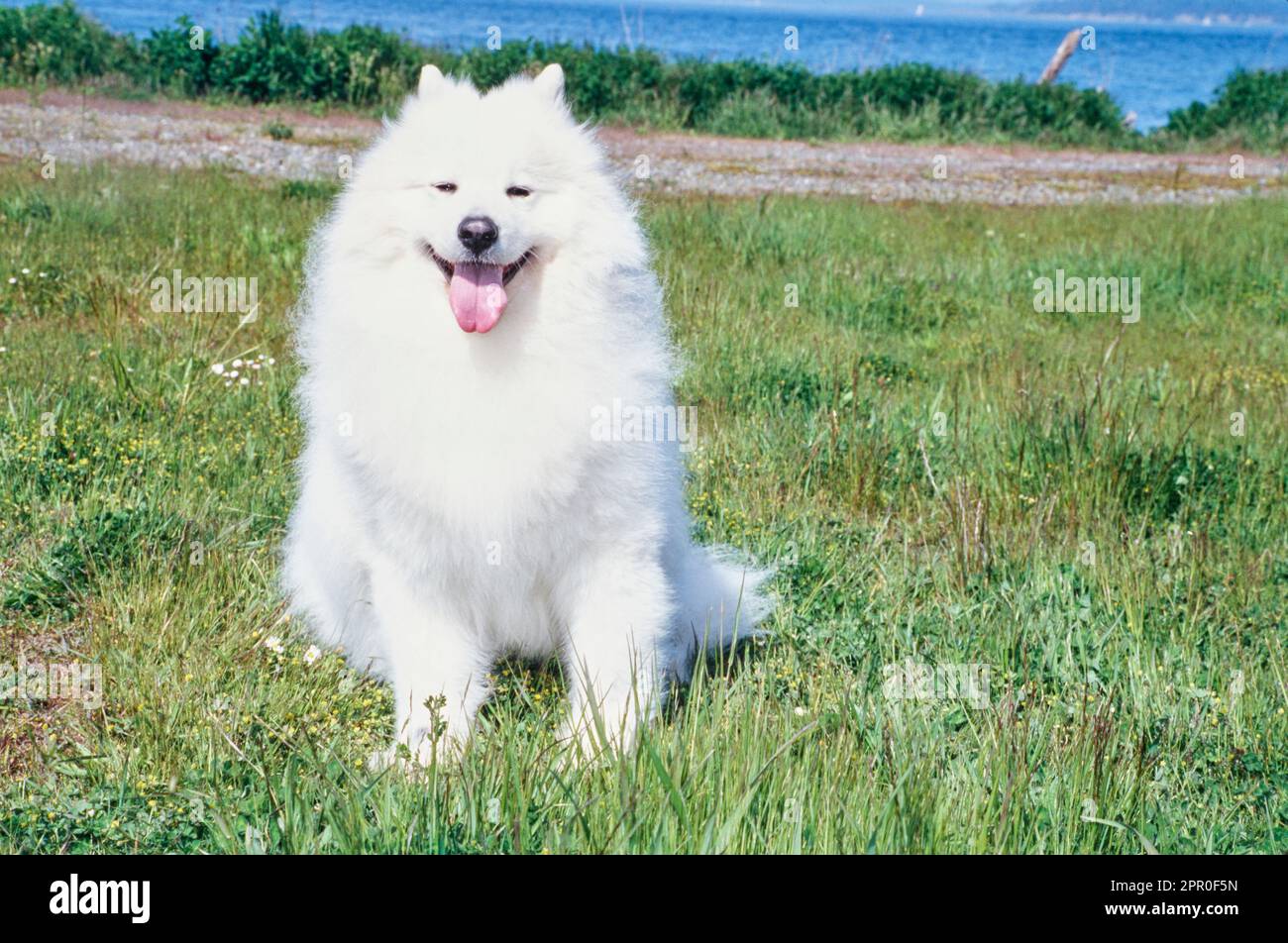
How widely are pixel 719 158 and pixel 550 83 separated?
518 inches

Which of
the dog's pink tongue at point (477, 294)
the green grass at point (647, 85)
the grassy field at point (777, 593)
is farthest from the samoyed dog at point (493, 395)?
the green grass at point (647, 85)

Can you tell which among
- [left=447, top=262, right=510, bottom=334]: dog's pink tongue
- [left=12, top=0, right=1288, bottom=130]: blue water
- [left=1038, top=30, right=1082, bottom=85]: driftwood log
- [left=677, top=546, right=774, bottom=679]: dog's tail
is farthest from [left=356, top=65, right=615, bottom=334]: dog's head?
[left=1038, top=30, right=1082, bottom=85]: driftwood log

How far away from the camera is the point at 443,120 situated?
2.76 m

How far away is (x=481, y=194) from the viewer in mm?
2670

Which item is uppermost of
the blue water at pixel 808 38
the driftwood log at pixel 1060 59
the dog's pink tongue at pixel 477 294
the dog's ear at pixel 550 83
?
the blue water at pixel 808 38

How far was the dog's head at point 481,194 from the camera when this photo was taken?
2650mm

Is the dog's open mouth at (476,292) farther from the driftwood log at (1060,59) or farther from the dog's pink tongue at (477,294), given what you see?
the driftwood log at (1060,59)

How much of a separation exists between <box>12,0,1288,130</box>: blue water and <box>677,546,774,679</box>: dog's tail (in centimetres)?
718

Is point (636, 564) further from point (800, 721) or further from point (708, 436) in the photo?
point (708, 436)

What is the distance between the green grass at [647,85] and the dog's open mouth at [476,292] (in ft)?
41.1

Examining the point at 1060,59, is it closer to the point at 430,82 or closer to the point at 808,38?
the point at 430,82

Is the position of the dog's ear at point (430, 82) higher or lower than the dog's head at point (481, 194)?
higher
